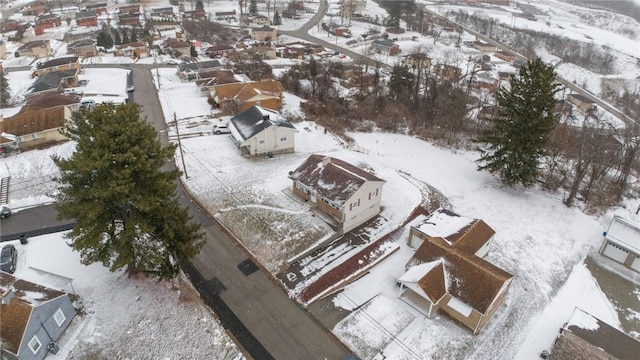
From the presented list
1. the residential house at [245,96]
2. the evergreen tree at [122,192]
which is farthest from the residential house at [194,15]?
the evergreen tree at [122,192]

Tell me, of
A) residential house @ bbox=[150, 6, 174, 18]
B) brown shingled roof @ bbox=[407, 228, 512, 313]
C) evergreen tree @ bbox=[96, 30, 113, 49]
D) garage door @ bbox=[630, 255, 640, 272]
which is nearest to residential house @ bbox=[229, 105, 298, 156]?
brown shingled roof @ bbox=[407, 228, 512, 313]

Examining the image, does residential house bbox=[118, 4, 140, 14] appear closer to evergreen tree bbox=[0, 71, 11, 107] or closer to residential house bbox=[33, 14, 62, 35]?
residential house bbox=[33, 14, 62, 35]

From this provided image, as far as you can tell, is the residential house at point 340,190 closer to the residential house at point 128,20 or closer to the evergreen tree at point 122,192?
the evergreen tree at point 122,192

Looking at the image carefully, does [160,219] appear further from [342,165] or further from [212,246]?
[342,165]

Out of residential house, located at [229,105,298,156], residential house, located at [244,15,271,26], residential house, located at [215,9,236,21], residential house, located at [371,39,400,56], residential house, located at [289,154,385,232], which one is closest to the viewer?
residential house, located at [289,154,385,232]

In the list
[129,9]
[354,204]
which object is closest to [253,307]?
[354,204]
